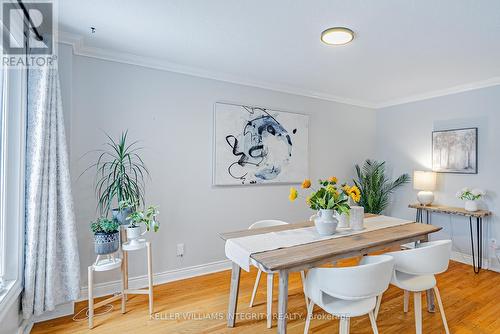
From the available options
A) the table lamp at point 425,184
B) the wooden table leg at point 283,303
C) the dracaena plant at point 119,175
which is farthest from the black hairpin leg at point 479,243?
the dracaena plant at point 119,175

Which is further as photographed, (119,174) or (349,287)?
(119,174)

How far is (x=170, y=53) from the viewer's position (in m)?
2.64

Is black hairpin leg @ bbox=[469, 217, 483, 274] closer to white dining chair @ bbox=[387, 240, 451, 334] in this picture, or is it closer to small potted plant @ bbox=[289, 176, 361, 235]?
white dining chair @ bbox=[387, 240, 451, 334]

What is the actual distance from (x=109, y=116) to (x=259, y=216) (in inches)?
82.7

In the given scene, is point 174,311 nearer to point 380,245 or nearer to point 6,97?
point 380,245

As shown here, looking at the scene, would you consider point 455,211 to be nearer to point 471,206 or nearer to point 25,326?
point 471,206

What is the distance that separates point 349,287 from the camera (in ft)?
4.93

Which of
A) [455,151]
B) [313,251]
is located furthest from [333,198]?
[455,151]

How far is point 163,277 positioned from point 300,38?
2.73 m

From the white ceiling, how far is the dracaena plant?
91 centimetres

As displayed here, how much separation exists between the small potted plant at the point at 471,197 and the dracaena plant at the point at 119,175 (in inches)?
151

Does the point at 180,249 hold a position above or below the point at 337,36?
below

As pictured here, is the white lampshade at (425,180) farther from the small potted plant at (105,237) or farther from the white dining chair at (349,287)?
the small potted plant at (105,237)

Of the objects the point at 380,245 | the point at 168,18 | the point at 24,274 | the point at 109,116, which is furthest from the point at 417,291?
the point at 109,116
